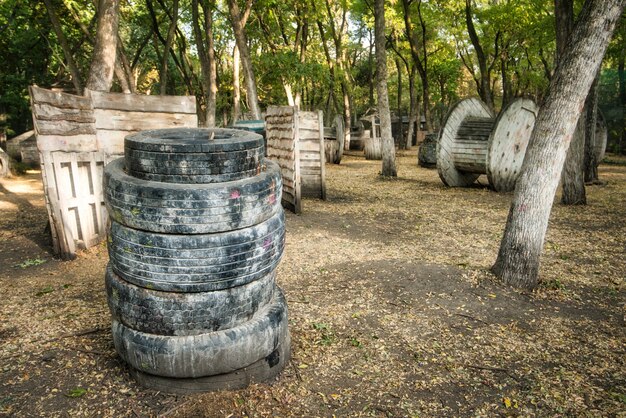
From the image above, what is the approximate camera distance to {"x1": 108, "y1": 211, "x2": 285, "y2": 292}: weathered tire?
105 inches

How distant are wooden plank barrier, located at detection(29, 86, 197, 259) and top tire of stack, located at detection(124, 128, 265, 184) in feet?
10.6


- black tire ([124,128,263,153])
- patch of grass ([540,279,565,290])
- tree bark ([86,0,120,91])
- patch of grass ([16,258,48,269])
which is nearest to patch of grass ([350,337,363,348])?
black tire ([124,128,263,153])

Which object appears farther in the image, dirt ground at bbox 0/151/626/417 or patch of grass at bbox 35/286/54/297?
patch of grass at bbox 35/286/54/297

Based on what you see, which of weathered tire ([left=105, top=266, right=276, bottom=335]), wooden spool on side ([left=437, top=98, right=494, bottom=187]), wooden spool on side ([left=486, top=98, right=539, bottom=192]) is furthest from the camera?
wooden spool on side ([left=437, top=98, right=494, bottom=187])

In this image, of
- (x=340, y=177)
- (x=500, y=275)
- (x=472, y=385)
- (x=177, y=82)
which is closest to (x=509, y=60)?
(x=340, y=177)

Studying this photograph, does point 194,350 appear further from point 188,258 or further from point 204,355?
point 188,258

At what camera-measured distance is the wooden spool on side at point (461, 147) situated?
10477 millimetres

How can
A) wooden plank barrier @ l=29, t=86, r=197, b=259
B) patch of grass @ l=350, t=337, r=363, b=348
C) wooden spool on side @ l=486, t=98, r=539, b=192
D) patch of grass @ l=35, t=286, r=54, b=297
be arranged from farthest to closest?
wooden spool on side @ l=486, t=98, r=539, b=192 < wooden plank barrier @ l=29, t=86, r=197, b=259 < patch of grass @ l=35, t=286, r=54, b=297 < patch of grass @ l=350, t=337, r=363, b=348

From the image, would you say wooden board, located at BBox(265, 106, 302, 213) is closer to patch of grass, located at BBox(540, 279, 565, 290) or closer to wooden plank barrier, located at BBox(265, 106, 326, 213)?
wooden plank barrier, located at BBox(265, 106, 326, 213)

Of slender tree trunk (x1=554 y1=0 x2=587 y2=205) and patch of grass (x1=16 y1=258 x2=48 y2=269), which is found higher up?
slender tree trunk (x1=554 y1=0 x2=587 y2=205)

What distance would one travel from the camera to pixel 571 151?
8531 mm

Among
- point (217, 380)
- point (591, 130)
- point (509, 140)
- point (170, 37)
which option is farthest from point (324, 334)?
point (170, 37)

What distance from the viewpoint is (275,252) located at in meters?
3.03

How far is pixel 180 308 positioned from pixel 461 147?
9.37 meters
